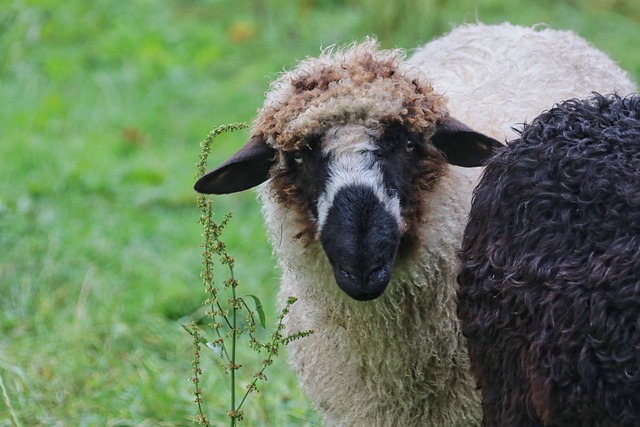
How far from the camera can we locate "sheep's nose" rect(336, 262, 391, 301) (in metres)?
3.53

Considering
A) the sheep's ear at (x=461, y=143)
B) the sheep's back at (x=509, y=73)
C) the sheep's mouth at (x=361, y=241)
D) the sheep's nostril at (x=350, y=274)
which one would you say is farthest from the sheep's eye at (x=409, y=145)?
the sheep's nostril at (x=350, y=274)

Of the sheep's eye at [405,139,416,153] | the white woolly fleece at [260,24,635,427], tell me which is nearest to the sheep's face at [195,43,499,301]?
the sheep's eye at [405,139,416,153]

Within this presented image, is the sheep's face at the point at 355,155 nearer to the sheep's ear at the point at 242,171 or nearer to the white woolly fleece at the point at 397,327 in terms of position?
the sheep's ear at the point at 242,171

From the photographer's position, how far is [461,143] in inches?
157

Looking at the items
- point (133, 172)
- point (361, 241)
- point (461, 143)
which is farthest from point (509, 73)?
point (133, 172)

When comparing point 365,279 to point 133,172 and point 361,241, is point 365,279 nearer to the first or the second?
point 361,241

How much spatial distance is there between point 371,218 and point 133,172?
5.48 m

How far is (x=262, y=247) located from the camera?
7.68 meters

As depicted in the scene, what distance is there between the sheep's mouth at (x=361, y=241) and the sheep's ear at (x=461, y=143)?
0.49 meters

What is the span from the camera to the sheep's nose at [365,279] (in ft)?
11.6

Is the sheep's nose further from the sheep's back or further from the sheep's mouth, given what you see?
the sheep's back

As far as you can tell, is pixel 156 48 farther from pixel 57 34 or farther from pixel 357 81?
pixel 357 81

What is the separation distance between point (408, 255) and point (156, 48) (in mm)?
7864

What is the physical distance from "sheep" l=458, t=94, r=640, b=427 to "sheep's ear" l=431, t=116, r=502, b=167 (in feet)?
1.63
